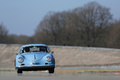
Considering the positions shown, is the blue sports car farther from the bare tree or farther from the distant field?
the bare tree

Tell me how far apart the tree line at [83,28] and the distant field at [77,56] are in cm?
991

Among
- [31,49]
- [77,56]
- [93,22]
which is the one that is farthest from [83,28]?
[31,49]

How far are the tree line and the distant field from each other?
9910 mm

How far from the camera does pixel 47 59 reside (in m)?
14.2

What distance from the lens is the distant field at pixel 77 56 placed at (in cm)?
6681

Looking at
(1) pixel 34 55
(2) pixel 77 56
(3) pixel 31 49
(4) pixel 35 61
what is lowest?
(2) pixel 77 56

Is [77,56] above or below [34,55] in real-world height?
below

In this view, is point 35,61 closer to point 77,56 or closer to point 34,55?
point 34,55

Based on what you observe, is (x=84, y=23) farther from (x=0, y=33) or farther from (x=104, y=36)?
(x=0, y=33)

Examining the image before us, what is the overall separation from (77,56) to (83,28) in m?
19.1

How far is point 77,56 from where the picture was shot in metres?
75.4

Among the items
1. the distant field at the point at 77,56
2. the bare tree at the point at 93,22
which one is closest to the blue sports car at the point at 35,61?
the distant field at the point at 77,56

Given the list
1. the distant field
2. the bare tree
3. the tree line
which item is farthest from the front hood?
the bare tree

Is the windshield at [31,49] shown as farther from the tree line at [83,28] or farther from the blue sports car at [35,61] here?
the tree line at [83,28]
